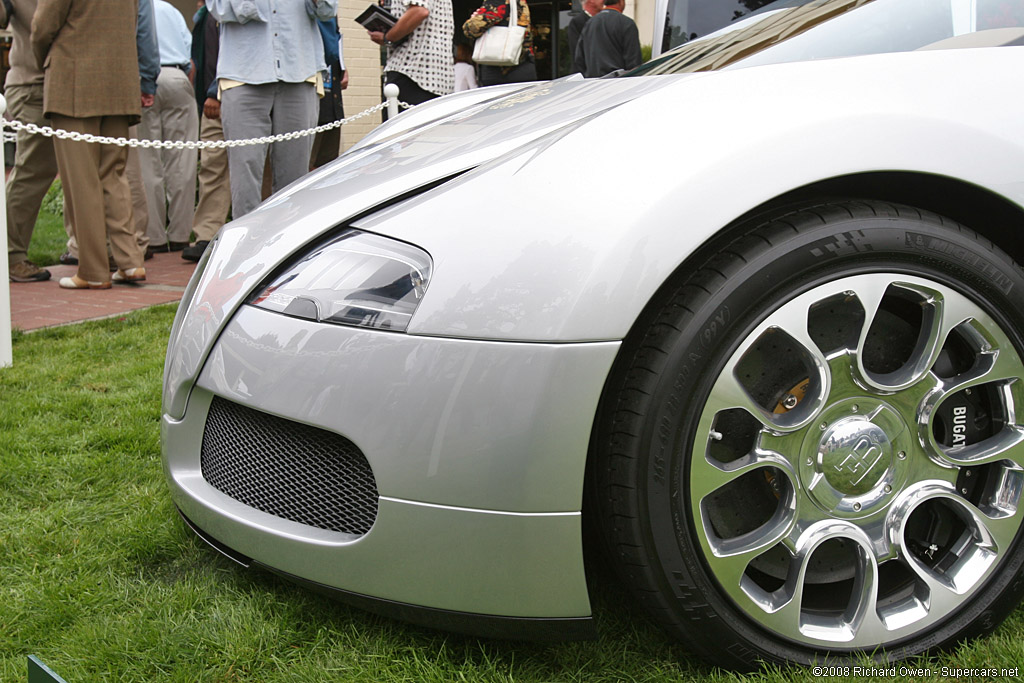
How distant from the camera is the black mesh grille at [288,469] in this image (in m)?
1.56

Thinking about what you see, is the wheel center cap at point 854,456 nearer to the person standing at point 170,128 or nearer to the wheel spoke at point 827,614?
the wheel spoke at point 827,614

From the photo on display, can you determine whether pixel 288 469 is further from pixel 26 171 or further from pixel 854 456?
pixel 26 171

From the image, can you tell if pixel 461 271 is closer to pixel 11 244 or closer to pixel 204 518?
pixel 204 518

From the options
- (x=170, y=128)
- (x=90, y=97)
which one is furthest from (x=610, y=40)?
(x=90, y=97)

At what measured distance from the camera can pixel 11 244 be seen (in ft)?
18.6

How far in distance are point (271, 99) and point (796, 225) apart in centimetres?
443

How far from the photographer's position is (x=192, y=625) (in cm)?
176

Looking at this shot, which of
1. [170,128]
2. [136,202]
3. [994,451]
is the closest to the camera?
[994,451]

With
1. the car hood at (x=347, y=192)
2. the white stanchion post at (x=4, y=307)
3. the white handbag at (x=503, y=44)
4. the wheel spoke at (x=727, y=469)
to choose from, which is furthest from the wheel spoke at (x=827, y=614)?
the white handbag at (x=503, y=44)

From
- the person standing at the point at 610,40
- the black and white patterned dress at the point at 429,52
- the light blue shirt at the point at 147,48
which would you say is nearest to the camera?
the light blue shirt at the point at 147,48

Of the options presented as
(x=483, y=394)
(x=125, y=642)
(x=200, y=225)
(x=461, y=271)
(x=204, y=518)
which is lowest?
(x=200, y=225)

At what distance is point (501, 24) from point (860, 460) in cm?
559

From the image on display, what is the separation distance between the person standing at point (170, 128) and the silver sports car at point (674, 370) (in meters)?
5.53

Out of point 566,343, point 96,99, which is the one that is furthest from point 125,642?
point 96,99
